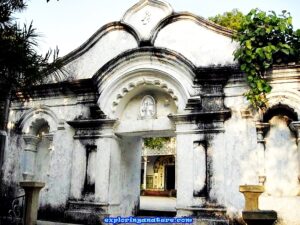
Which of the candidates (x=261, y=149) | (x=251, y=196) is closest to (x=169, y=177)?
(x=261, y=149)

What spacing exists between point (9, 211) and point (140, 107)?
4.49m

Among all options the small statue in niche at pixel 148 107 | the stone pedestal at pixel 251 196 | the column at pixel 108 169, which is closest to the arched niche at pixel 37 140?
the column at pixel 108 169

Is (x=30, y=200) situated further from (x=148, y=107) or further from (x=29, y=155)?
(x=148, y=107)

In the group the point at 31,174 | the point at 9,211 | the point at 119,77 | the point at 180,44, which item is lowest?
the point at 9,211

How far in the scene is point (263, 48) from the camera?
7.58 meters

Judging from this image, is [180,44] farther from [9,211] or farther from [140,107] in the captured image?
[9,211]

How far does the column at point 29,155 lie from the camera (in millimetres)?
10070

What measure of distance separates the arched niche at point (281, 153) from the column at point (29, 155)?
6.41m

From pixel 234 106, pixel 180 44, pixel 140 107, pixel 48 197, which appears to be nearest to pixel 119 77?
pixel 140 107

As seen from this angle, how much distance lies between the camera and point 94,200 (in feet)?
28.5

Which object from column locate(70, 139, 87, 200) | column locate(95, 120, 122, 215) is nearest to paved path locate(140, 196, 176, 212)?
column locate(95, 120, 122, 215)

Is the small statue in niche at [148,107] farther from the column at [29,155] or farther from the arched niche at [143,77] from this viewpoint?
the column at [29,155]

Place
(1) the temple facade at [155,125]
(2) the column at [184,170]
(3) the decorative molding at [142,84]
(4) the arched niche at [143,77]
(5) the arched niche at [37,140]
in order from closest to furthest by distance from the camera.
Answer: (1) the temple facade at [155,125], (2) the column at [184,170], (4) the arched niche at [143,77], (3) the decorative molding at [142,84], (5) the arched niche at [37,140]

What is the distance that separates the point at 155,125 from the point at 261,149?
2634 millimetres
